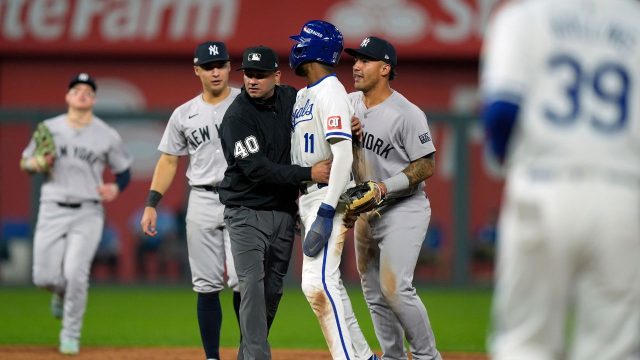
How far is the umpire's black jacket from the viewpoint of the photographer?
5.90m

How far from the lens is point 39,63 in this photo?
59.1ft

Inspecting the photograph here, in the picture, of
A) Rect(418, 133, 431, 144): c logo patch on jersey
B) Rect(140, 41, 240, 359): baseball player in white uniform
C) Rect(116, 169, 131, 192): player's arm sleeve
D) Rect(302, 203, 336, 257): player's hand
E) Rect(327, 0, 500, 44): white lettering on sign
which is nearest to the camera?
Rect(302, 203, 336, 257): player's hand

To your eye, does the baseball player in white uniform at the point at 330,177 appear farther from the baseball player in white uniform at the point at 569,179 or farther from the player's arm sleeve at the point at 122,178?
the player's arm sleeve at the point at 122,178

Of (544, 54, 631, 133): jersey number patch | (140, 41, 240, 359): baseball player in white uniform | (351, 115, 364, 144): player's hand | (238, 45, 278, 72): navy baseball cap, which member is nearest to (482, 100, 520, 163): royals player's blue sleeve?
(544, 54, 631, 133): jersey number patch

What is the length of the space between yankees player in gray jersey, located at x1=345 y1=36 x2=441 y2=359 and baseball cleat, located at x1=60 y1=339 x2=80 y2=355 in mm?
2908

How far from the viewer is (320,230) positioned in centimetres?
571

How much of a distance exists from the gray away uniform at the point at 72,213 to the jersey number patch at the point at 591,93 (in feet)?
19.0

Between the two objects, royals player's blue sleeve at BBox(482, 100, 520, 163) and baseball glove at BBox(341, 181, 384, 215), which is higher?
royals player's blue sleeve at BBox(482, 100, 520, 163)

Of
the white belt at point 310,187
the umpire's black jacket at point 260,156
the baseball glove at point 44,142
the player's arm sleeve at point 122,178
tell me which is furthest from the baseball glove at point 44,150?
the white belt at point 310,187

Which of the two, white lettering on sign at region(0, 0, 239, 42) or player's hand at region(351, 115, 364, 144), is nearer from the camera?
player's hand at region(351, 115, 364, 144)

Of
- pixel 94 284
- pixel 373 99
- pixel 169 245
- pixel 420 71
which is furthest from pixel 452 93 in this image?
pixel 373 99

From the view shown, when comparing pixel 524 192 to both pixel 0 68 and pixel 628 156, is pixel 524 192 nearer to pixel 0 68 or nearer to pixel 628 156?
pixel 628 156

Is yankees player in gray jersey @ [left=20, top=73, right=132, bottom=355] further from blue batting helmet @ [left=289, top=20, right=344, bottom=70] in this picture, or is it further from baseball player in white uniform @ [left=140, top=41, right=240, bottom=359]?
blue batting helmet @ [left=289, top=20, right=344, bottom=70]

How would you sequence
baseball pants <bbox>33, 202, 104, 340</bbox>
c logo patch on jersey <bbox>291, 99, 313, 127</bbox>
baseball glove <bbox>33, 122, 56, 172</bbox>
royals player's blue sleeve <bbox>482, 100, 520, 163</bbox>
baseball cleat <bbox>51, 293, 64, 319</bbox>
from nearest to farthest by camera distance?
royals player's blue sleeve <bbox>482, 100, 520, 163</bbox> < c logo patch on jersey <bbox>291, 99, 313, 127</bbox> < baseball pants <bbox>33, 202, 104, 340</bbox> < baseball glove <bbox>33, 122, 56, 172</bbox> < baseball cleat <bbox>51, 293, 64, 319</bbox>
